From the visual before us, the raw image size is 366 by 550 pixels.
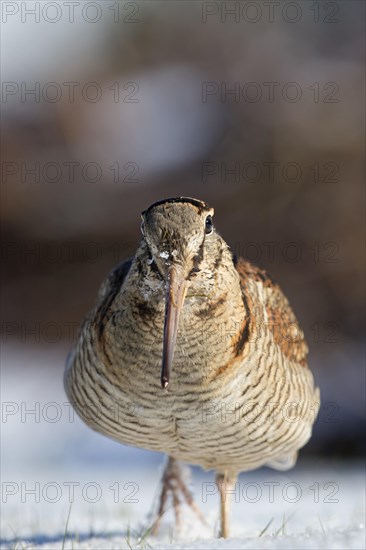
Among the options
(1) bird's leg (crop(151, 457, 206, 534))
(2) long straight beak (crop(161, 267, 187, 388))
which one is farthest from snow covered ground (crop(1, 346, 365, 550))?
(2) long straight beak (crop(161, 267, 187, 388))

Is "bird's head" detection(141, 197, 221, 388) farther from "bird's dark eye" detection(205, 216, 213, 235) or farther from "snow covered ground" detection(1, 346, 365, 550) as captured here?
"snow covered ground" detection(1, 346, 365, 550)

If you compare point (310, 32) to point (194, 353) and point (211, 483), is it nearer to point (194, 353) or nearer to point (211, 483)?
point (211, 483)

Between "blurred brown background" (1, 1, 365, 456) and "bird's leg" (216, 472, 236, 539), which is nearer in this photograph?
"bird's leg" (216, 472, 236, 539)

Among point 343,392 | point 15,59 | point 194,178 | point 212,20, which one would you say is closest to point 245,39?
point 212,20

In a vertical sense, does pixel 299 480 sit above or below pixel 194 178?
below

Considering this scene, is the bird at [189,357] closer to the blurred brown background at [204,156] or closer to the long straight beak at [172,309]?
the long straight beak at [172,309]

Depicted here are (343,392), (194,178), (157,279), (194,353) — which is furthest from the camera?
(194,178)

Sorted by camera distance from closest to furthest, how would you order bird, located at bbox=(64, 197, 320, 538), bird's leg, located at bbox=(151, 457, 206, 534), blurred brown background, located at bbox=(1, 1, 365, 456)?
bird, located at bbox=(64, 197, 320, 538) < bird's leg, located at bbox=(151, 457, 206, 534) < blurred brown background, located at bbox=(1, 1, 365, 456)
